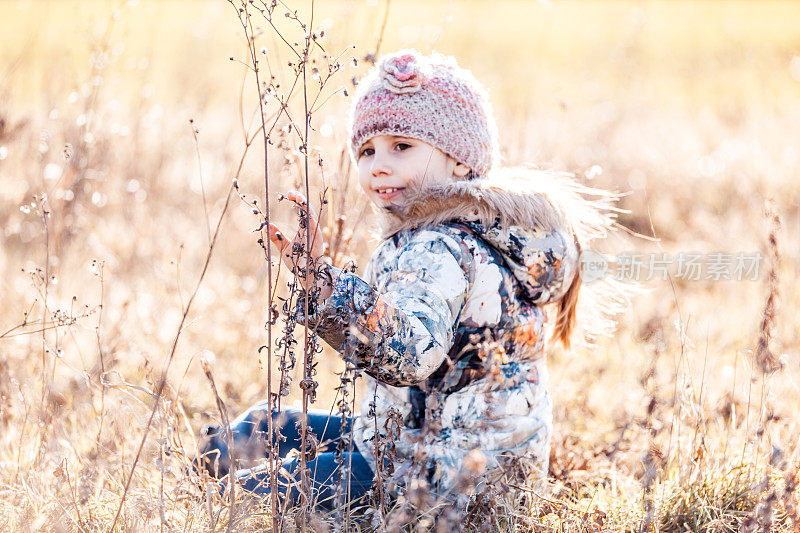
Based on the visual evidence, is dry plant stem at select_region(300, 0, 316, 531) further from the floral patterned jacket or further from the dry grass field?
the floral patterned jacket

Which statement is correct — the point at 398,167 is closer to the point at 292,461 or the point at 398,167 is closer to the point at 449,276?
the point at 449,276

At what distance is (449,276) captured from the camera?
88.6 inches

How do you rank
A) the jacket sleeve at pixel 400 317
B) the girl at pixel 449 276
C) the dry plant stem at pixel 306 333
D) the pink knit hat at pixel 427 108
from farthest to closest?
the pink knit hat at pixel 427 108
the girl at pixel 449 276
the jacket sleeve at pixel 400 317
the dry plant stem at pixel 306 333

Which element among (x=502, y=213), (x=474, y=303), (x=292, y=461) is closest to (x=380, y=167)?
(x=502, y=213)

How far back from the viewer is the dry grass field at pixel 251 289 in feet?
7.88

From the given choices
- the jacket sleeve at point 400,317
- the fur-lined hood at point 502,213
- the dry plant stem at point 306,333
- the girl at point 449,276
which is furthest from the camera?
the fur-lined hood at point 502,213

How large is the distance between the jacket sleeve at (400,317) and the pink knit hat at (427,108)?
43cm

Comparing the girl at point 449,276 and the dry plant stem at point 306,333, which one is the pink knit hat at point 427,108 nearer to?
the girl at point 449,276

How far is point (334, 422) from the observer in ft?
9.30

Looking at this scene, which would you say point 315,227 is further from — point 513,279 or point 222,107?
point 222,107

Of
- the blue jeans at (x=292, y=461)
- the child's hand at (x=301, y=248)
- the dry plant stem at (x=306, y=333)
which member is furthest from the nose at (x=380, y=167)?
the blue jeans at (x=292, y=461)

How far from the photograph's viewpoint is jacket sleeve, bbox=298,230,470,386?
202 centimetres

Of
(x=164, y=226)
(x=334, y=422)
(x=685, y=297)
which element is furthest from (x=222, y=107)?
(x=334, y=422)

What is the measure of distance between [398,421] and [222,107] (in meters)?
8.70
